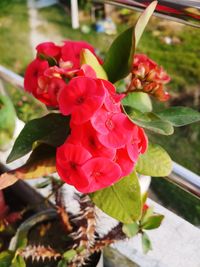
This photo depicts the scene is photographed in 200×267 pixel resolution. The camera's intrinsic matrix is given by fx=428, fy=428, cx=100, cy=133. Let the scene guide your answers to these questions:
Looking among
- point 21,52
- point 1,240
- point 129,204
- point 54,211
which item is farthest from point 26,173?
point 21,52

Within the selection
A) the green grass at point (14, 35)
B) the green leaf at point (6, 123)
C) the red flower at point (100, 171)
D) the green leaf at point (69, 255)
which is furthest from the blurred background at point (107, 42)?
the red flower at point (100, 171)

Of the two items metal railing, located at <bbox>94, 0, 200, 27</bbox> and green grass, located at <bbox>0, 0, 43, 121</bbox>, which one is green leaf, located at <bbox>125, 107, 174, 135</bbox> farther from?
green grass, located at <bbox>0, 0, 43, 121</bbox>

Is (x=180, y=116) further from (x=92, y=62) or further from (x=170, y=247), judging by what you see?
(x=170, y=247)

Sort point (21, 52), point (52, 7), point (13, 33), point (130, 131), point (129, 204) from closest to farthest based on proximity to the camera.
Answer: point (130, 131), point (129, 204), point (21, 52), point (13, 33), point (52, 7)

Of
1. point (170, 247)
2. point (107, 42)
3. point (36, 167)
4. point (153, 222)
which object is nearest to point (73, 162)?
point (36, 167)

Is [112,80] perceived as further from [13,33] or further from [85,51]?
[13,33]
